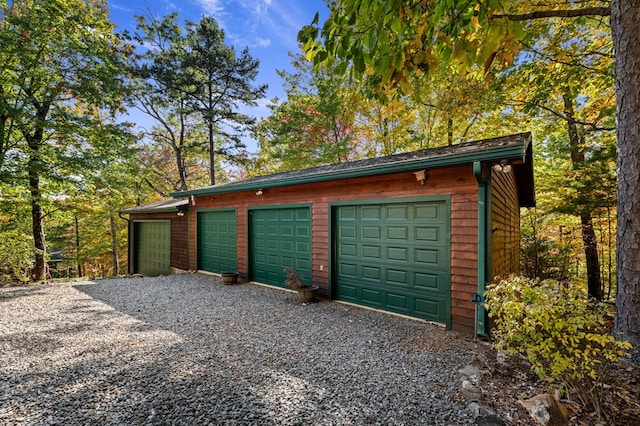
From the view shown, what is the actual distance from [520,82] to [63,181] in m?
11.6

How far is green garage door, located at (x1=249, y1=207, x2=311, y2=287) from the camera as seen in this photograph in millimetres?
5953

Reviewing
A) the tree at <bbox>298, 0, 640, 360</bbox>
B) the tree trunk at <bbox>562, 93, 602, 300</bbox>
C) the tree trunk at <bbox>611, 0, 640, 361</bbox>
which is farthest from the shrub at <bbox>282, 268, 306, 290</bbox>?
the tree trunk at <bbox>562, 93, 602, 300</bbox>

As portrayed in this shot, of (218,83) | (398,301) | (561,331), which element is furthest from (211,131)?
(561,331)

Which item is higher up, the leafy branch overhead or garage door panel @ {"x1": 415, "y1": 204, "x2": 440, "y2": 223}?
the leafy branch overhead

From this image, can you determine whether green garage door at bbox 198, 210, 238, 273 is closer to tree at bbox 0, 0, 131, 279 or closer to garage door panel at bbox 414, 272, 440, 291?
tree at bbox 0, 0, 131, 279

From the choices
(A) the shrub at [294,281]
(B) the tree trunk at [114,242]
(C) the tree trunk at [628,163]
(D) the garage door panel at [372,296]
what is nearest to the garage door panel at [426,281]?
(D) the garage door panel at [372,296]

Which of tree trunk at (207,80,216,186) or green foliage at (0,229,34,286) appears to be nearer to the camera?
green foliage at (0,229,34,286)

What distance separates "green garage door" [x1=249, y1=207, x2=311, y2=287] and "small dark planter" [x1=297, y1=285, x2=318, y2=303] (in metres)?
0.46

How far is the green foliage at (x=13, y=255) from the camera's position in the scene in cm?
650

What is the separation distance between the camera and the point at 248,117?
46.0 ft

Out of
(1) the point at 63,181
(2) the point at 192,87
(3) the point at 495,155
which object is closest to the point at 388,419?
(3) the point at 495,155

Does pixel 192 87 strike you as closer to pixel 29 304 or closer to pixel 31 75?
pixel 31 75

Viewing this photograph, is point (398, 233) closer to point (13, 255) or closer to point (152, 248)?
point (13, 255)

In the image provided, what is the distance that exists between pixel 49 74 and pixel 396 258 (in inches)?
368
